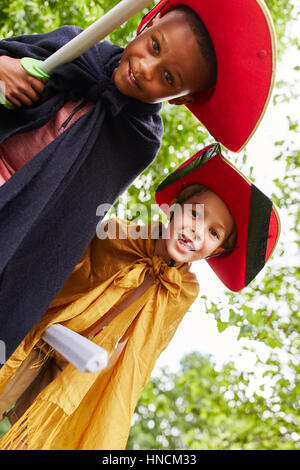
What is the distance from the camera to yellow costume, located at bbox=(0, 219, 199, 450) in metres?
1.17

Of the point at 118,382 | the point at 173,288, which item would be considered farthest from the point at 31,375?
the point at 173,288

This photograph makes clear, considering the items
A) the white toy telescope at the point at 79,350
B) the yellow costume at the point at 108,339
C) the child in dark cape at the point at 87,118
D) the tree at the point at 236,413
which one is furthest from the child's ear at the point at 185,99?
the tree at the point at 236,413

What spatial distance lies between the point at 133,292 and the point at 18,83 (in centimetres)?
78

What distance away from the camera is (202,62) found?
41.2 inches

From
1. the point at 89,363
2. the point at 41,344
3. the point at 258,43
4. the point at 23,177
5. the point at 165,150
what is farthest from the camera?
the point at 165,150

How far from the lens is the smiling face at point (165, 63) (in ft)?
3.39

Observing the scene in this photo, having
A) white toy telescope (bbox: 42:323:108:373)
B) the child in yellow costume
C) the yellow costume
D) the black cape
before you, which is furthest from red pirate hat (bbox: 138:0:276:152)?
white toy telescope (bbox: 42:323:108:373)

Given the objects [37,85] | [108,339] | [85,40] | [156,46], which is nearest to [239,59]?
[156,46]

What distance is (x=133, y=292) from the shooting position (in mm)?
1437

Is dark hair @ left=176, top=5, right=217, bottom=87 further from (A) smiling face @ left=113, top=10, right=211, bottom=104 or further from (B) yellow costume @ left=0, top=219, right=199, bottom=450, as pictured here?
(B) yellow costume @ left=0, top=219, right=199, bottom=450

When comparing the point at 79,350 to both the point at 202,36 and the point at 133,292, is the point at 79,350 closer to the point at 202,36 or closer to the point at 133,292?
the point at 133,292

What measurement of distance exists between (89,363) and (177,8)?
3.12 ft

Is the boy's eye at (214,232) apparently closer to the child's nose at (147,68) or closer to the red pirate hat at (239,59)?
the red pirate hat at (239,59)
